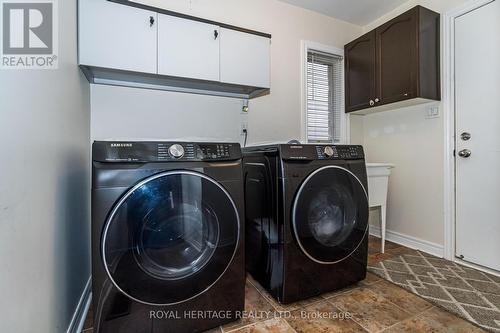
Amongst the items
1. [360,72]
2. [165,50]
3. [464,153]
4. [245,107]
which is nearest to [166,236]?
[165,50]

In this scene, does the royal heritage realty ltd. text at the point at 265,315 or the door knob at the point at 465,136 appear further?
the door knob at the point at 465,136

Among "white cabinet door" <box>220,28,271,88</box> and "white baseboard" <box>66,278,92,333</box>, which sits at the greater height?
"white cabinet door" <box>220,28,271,88</box>

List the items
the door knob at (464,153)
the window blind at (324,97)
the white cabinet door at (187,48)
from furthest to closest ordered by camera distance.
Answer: the window blind at (324,97) → the door knob at (464,153) → the white cabinet door at (187,48)

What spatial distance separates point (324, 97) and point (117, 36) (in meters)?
2.07

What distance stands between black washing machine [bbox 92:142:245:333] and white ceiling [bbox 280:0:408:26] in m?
2.04

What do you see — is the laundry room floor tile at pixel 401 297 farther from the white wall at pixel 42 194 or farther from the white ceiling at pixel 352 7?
the white ceiling at pixel 352 7

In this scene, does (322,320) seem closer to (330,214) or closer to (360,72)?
(330,214)

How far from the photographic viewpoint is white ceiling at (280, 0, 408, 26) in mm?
2461

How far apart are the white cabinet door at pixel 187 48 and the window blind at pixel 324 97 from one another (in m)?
1.23

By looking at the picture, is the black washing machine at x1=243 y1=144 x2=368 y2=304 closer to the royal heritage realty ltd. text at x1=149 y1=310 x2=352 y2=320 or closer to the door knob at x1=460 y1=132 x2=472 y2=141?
the royal heritage realty ltd. text at x1=149 y1=310 x2=352 y2=320

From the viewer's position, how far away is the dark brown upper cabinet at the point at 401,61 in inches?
82.0

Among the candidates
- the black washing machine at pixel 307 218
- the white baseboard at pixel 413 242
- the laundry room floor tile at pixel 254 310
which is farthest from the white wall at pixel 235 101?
the white baseboard at pixel 413 242

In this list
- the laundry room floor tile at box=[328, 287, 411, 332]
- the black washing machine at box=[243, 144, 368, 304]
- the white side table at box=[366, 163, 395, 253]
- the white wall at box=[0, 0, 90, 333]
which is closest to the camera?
the white wall at box=[0, 0, 90, 333]

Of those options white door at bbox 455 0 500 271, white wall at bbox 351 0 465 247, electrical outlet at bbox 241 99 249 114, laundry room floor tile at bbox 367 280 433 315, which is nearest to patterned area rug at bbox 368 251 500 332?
laundry room floor tile at bbox 367 280 433 315
